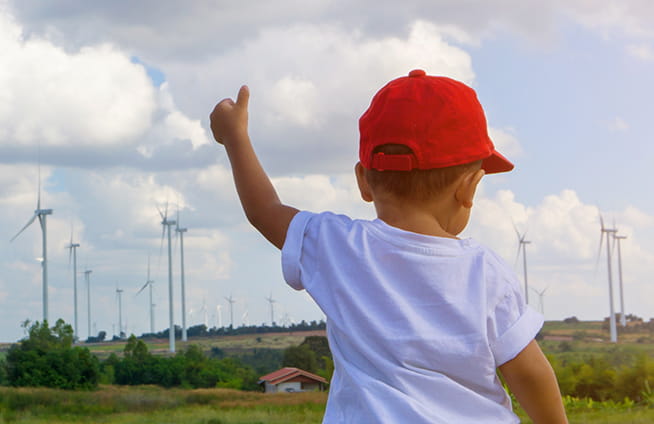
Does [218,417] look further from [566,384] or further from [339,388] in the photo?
[339,388]

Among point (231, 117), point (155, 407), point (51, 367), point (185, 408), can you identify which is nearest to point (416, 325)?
point (231, 117)

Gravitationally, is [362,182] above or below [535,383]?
above

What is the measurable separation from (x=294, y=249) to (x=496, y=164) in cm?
68

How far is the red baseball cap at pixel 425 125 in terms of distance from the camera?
235 cm

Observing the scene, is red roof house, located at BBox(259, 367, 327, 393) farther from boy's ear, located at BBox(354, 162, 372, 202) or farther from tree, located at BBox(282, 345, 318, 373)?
boy's ear, located at BBox(354, 162, 372, 202)

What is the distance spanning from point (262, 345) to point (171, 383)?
37711 millimetres

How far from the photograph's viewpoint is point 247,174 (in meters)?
2.70

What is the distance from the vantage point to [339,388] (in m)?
2.38

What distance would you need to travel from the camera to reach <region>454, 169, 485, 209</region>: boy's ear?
95.4 inches

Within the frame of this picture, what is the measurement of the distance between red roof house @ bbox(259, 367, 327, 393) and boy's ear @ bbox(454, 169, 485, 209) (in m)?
31.2

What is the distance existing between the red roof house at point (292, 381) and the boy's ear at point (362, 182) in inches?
1223

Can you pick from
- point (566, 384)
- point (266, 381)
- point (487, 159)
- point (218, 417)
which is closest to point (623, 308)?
point (266, 381)

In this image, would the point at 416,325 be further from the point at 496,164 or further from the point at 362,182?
the point at 496,164

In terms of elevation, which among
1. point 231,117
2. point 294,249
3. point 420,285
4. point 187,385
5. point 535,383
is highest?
point 231,117
